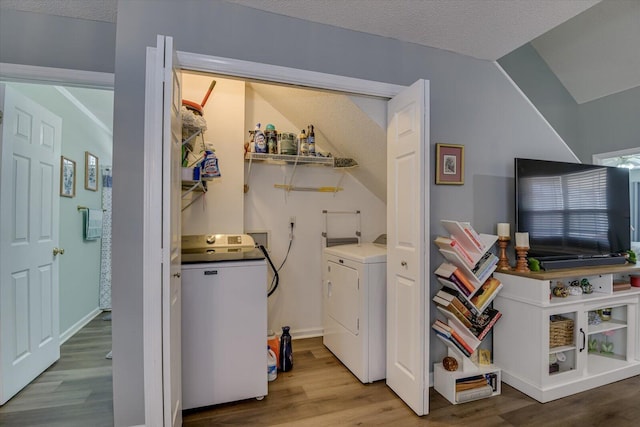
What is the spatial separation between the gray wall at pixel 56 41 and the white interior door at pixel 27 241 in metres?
0.33

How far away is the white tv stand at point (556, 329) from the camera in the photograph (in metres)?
2.01

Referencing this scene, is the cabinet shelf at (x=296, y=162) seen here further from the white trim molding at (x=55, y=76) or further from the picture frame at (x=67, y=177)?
the picture frame at (x=67, y=177)

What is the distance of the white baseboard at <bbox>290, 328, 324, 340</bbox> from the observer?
10.1 feet

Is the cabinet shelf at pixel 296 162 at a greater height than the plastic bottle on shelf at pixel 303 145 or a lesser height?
lesser

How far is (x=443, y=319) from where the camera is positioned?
7.28 ft

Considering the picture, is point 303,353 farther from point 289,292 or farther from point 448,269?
point 448,269

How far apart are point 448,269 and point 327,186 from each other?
5.03 feet

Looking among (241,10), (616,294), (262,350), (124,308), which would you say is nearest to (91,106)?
(241,10)

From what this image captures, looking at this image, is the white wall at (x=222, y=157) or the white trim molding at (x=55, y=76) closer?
the white trim molding at (x=55, y=76)

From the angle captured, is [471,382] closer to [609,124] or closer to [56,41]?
[609,124]

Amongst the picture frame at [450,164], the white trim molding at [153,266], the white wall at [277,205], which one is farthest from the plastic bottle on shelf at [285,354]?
the picture frame at [450,164]

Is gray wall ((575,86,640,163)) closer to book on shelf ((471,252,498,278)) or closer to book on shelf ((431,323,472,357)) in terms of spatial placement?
book on shelf ((471,252,498,278))

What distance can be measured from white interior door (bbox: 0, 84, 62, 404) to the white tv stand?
3340 mm

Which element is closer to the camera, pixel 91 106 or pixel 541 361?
pixel 541 361
